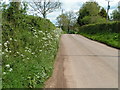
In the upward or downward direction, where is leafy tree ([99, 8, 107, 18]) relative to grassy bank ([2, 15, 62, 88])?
upward

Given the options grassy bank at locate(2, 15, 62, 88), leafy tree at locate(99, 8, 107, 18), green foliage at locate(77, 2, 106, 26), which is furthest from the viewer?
leafy tree at locate(99, 8, 107, 18)

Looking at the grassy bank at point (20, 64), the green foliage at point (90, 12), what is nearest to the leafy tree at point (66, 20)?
the green foliage at point (90, 12)

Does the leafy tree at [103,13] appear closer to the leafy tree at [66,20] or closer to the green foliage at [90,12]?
Result: the green foliage at [90,12]

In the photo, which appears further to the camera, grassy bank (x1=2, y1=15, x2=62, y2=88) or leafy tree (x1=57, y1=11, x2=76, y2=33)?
leafy tree (x1=57, y1=11, x2=76, y2=33)

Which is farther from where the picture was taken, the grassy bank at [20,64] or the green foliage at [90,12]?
the green foliage at [90,12]

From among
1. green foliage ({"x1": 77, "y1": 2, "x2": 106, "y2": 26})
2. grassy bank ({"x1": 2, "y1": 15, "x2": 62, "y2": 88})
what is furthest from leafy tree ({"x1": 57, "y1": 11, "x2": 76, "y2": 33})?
grassy bank ({"x1": 2, "y1": 15, "x2": 62, "y2": 88})

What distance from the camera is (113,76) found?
744 cm

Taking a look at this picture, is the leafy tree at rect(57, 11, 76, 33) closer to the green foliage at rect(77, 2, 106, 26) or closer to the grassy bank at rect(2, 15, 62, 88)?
the green foliage at rect(77, 2, 106, 26)

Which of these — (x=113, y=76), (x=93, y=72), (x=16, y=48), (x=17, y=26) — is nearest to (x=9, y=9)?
(x=17, y=26)

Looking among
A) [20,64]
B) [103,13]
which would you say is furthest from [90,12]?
[20,64]

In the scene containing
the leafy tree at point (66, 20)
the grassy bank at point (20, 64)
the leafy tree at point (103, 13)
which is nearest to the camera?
the grassy bank at point (20, 64)

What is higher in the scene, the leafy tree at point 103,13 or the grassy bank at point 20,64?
the leafy tree at point 103,13

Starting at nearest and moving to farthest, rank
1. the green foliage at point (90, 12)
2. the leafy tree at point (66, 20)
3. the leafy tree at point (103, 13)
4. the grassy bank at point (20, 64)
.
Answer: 1. the grassy bank at point (20, 64)
2. the green foliage at point (90, 12)
3. the leafy tree at point (103, 13)
4. the leafy tree at point (66, 20)

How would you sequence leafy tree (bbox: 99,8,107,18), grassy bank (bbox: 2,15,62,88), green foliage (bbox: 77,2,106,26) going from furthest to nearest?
leafy tree (bbox: 99,8,107,18) < green foliage (bbox: 77,2,106,26) < grassy bank (bbox: 2,15,62,88)
